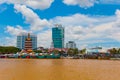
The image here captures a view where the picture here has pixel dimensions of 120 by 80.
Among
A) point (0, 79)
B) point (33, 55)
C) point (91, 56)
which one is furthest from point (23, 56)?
point (0, 79)

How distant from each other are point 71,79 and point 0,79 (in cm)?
929

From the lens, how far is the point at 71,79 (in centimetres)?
3781

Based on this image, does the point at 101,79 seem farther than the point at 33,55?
No

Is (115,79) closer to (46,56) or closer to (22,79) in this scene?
(22,79)

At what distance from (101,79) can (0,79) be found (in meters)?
13.4

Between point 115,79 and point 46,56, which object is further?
point 46,56

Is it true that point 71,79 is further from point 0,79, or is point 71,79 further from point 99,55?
point 99,55

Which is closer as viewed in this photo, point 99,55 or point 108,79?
point 108,79

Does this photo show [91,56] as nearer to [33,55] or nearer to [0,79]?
[33,55]

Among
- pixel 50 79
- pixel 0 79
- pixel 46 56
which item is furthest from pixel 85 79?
pixel 46 56

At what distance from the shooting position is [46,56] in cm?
19212

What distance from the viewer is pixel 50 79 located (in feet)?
123

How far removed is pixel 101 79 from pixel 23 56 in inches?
6271

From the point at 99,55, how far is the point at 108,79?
16166cm
